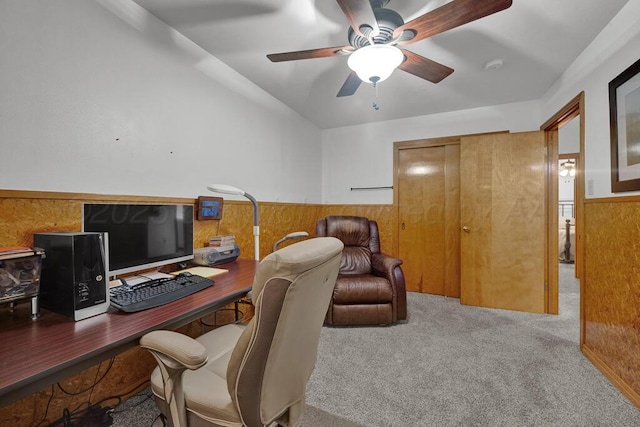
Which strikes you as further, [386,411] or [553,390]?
[553,390]

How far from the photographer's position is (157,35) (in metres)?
1.84

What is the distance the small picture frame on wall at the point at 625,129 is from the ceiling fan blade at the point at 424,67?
1018 mm

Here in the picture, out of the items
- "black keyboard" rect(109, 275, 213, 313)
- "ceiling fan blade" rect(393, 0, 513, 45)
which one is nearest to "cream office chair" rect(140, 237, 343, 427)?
"black keyboard" rect(109, 275, 213, 313)

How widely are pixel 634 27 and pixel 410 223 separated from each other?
8.38 feet

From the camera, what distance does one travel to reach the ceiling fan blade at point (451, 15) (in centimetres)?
122

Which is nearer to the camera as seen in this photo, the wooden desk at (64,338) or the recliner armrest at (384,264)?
the wooden desk at (64,338)

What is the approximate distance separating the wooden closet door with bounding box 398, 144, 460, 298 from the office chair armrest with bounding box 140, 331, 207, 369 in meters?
3.33

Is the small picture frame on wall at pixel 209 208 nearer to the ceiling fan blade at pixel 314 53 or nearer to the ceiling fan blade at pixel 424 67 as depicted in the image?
the ceiling fan blade at pixel 314 53

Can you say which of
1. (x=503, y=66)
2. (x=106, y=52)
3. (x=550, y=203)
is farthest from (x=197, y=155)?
(x=550, y=203)

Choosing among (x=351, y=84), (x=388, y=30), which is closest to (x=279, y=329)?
(x=388, y=30)

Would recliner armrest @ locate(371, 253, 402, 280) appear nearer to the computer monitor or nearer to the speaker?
the computer monitor

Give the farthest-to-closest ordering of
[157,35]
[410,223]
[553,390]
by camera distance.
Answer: [410,223], [157,35], [553,390]

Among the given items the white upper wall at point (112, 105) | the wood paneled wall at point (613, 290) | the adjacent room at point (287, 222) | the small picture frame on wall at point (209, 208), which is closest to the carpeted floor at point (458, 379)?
the adjacent room at point (287, 222)

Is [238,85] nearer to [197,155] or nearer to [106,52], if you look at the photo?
[197,155]
